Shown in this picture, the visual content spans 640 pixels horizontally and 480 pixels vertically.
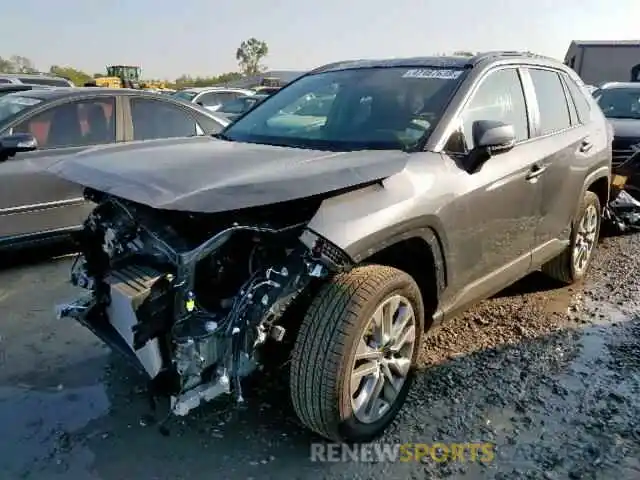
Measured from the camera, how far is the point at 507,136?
10.2 ft

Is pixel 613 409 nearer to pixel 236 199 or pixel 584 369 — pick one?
pixel 584 369

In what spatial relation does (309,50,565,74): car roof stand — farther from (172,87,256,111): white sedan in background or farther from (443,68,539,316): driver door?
(172,87,256,111): white sedan in background

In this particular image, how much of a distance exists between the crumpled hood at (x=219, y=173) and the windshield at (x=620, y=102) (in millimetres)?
6921

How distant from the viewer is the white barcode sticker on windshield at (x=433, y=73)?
3544 mm

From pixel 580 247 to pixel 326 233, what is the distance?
337 cm

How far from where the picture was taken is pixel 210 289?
2684 millimetres

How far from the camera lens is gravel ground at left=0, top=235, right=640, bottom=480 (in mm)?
2730

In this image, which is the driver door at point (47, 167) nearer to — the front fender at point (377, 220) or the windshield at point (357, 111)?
the windshield at point (357, 111)

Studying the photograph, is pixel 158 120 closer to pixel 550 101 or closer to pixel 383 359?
pixel 550 101

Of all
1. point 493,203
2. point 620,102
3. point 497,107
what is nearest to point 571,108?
point 497,107

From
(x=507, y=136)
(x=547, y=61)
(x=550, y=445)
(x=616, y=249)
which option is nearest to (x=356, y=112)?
(x=507, y=136)

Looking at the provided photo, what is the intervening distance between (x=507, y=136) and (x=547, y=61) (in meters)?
1.74

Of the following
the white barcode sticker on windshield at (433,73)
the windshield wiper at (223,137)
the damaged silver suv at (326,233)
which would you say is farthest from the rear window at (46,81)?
the white barcode sticker on windshield at (433,73)

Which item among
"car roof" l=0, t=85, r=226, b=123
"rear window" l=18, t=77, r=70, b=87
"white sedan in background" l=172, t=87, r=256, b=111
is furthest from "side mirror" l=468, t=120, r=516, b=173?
"white sedan in background" l=172, t=87, r=256, b=111
